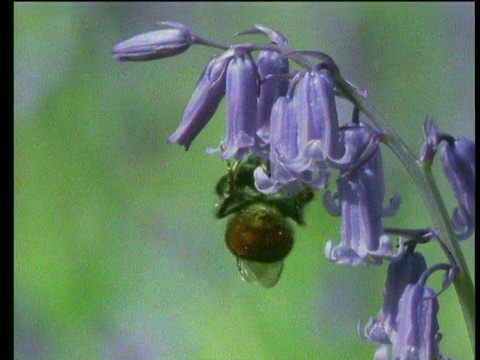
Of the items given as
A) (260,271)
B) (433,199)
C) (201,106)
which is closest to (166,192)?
(260,271)

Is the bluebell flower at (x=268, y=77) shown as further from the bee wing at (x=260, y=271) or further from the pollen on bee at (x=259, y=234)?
the bee wing at (x=260, y=271)

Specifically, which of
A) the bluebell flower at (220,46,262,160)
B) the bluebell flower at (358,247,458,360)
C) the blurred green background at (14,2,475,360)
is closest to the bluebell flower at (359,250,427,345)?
the bluebell flower at (358,247,458,360)

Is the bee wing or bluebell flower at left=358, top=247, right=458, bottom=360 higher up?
bluebell flower at left=358, top=247, right=458, bottom=360

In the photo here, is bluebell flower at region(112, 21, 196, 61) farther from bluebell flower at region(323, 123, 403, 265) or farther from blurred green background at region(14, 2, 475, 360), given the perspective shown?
blurred green background at region(14, 2, 475, 360)

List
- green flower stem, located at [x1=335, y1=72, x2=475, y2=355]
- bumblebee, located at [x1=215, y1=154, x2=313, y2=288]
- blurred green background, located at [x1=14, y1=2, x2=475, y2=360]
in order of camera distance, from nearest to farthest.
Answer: green flower stem, located at [x1=335, y1=72, x2=475, y2=355] → bumblebee, located at [x1=215, y1=154, x2=313, y2=288] → blurred green background, located at [x1=14, y1=2, x2=475, y2=360]

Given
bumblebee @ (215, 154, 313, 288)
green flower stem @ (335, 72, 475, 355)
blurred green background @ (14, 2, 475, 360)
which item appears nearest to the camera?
green flower stem @ (335, 72, 475, 355)

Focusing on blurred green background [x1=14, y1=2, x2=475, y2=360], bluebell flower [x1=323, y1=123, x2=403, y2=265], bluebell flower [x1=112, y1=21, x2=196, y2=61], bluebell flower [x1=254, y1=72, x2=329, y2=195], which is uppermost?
bluebell flower [x1=112, y1=21, x2=196, y2=61]

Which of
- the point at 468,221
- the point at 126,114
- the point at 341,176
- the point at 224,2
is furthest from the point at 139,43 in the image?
the point at 224,2
